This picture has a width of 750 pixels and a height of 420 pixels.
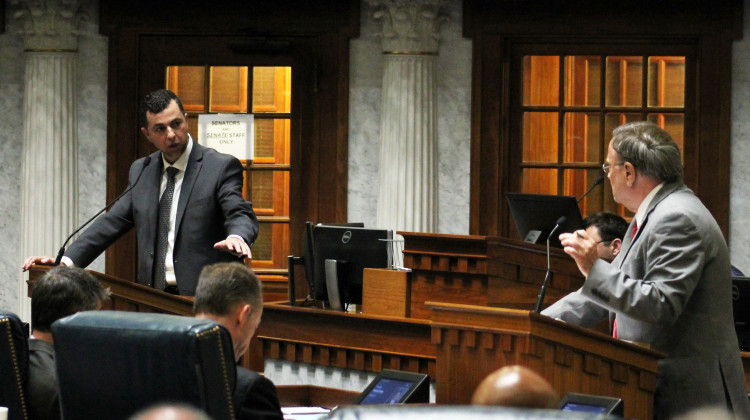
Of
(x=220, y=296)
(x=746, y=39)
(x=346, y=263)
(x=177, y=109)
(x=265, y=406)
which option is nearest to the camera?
(x=265, y=406)

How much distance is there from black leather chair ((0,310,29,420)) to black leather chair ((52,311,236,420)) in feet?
1.28

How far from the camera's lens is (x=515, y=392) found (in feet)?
→ 6.07

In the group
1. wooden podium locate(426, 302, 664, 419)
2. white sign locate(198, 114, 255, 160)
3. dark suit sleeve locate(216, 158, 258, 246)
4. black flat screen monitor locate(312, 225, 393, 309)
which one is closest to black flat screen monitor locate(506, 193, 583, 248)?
black flat screen monitor locate(312, 225, 393, 309)

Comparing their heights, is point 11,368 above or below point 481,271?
below

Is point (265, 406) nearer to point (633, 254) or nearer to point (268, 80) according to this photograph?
point (633, 254)

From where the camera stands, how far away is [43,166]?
6.75m

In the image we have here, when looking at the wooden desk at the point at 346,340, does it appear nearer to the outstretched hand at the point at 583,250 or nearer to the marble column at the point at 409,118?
the outstretched hand at the point at 583,250

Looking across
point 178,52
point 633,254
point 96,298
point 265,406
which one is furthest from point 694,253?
point 178,52

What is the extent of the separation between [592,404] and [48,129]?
15.8 feet

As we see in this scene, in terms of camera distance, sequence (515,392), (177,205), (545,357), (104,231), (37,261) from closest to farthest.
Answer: (515,392) < (545,357) < (37,261) < (177,205) < (104,231)

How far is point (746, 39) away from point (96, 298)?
4658 millimetres

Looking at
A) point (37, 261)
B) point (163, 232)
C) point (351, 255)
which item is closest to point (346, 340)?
→ point (351, 255)

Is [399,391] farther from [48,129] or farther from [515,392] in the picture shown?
[48,129]

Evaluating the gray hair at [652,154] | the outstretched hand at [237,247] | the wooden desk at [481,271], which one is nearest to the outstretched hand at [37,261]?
the outstretched hand at [237,247]
